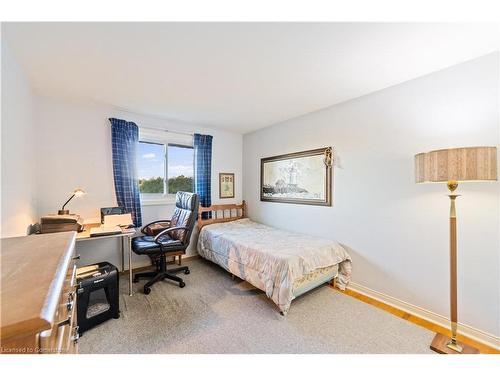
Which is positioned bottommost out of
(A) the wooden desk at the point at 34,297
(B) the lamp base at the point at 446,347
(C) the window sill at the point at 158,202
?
(B) the lamp base at the point at 446,347

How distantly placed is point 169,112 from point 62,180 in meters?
1.59

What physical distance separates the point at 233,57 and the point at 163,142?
2125 mm

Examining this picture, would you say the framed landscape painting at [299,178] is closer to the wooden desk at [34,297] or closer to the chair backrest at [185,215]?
the chair backrest at [185,215]

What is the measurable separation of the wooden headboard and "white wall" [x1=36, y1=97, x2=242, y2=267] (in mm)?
1082

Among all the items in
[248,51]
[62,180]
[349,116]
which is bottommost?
[62,180]

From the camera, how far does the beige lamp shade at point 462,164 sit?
1.41 metres

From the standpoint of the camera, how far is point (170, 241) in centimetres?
262

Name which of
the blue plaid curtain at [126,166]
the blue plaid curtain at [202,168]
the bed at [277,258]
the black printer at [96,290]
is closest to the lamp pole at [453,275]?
the bed at [277,258]

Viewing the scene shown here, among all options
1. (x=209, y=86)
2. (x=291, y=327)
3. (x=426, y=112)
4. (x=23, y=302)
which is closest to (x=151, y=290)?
(x=291, y=327)

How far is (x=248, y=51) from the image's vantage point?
1.61 metres

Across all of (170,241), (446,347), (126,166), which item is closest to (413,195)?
(446,347)

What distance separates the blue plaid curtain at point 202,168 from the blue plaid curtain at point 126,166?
0.93 meters

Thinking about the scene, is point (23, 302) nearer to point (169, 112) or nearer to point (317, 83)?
point (317, 83)

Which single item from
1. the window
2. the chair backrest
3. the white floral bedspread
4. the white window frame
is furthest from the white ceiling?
the white floral bedspread
